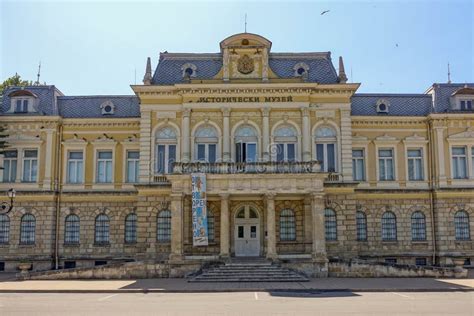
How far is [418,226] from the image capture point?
3797cm

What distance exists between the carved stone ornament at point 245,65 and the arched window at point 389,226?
1408 cm

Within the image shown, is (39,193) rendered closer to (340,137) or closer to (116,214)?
(116,214)

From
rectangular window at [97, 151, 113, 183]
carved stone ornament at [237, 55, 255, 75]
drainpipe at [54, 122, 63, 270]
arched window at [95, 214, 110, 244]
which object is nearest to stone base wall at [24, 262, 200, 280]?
arched window at [95, 214, 110, 244]

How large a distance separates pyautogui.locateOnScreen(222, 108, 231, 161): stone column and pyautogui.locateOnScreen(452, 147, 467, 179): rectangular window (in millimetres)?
16505

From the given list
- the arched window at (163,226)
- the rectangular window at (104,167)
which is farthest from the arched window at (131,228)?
the rectangular window at (104,167)

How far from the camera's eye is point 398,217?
124 ft

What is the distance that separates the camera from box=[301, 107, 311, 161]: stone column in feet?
116

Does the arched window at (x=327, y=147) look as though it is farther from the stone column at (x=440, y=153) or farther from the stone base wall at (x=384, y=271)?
the stone column at (x=440, y=153)

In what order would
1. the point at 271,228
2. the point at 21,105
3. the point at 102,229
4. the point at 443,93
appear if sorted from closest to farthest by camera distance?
→ the point at 271,228 → the point at 102,229 → the point at 21,105 → the point at 443,93

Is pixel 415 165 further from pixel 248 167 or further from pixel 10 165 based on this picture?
pixel 10 165

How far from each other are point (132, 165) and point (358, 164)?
16.5 meters

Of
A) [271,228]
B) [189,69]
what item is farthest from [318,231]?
[189,69]

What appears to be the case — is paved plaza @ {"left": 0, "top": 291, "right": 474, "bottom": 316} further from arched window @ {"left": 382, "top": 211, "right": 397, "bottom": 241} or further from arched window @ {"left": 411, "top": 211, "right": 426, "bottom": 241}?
arched window @ {"left": 411, "top": 211, "right": 426, "bottom": 241}

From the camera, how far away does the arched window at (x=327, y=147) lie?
118ft
